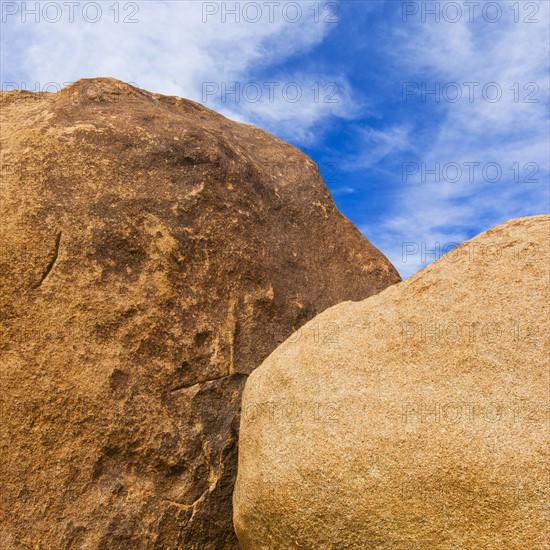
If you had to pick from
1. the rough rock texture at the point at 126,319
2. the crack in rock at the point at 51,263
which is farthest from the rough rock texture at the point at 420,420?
the crack in rock at the point at 51,263

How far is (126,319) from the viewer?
357cm

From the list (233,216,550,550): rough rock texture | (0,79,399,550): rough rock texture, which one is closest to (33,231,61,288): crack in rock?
(0,79,399,550): rough rock texture

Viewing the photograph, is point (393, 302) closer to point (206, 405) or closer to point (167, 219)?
point (206, 405)

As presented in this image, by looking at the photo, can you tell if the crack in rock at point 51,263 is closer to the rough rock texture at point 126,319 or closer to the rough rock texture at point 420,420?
the rough rock texture at point 126,319

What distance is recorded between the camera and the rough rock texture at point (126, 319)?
11.1ft

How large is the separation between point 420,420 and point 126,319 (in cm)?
165

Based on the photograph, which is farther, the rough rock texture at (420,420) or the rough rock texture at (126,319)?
the rough rock texture at (126,319)

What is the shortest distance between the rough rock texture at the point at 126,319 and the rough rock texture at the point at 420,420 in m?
0.39

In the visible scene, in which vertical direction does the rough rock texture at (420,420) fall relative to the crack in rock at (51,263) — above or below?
below

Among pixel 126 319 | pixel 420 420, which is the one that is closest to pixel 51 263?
pixel 126 319

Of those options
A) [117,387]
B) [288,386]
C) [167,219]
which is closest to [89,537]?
[117,387]

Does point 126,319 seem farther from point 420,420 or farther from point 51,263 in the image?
point 420,420

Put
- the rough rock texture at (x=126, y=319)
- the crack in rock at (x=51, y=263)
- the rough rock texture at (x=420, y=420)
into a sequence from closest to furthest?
the rough rock texture at (x=420, y=420), the rough rock texture at (x=126, y=319), the crack in rock at (x=51, y=263)

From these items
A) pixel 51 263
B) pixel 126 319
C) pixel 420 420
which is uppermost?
pixel 51 263
